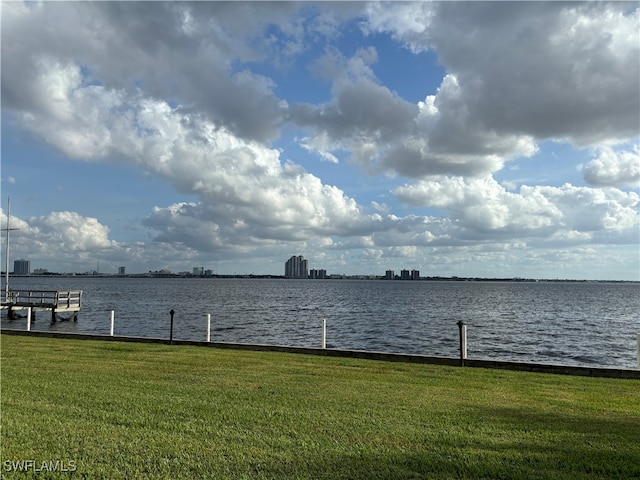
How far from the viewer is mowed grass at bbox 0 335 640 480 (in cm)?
543

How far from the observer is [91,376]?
1041 cm

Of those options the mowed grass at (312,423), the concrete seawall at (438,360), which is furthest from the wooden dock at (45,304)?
the mowed grass at (312,423)

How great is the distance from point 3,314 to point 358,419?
163ft

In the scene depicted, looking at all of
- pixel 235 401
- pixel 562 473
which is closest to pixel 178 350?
pixel 235 401

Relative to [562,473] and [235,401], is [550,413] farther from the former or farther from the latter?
[235,401]

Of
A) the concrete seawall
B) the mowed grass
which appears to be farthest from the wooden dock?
the mowed grass

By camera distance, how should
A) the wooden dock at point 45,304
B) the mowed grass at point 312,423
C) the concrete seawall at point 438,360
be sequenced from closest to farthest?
1. the mowed grass at point 312,423
2. the concrete seawall at point 438,360
3. the wooden dock at point 45,304

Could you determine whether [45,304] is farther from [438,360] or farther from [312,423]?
[312,423]

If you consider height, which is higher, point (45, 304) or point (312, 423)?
point (312, 423)

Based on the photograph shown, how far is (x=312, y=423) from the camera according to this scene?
702 cm

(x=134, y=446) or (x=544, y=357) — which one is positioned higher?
(x=134, y=446)

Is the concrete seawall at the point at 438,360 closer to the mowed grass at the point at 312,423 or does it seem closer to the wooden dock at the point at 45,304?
the mowed grass at the point at 312,423

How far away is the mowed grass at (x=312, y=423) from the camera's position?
17.8 feet

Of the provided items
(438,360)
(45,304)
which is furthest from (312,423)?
(45,304)
